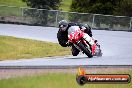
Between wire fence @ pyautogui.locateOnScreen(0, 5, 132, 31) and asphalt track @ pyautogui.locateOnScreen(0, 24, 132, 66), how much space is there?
1205 mm

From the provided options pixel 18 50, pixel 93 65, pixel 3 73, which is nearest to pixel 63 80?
pixel 3 73

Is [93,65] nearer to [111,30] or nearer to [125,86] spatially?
[125,86]

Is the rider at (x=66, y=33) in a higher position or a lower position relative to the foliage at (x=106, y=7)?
higher

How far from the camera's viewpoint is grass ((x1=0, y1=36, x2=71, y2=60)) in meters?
20.2

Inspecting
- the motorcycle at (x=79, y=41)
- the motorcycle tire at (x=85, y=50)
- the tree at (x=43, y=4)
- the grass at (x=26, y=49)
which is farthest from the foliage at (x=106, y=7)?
the motorcycle at (x=79, y=41)

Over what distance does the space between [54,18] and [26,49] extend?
456 inches

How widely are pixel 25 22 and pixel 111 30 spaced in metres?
5.99

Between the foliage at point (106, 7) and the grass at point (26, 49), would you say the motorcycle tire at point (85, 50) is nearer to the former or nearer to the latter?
the grass at point (26, 49)

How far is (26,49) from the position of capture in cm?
2156

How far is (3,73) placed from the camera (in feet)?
44.4

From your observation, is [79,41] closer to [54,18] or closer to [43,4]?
[54,18]

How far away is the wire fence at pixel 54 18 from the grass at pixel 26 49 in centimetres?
834

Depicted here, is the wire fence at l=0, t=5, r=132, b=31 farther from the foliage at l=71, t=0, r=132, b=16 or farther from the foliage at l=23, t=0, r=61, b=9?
the foliage at l=71, t=0, r=132, b=16

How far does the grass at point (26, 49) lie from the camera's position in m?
20.2
